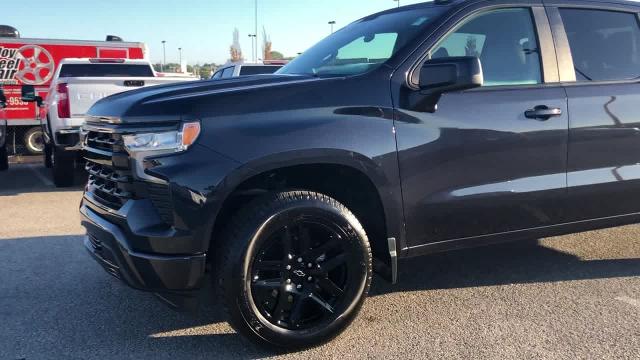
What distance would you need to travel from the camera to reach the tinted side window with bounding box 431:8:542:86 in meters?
3.62

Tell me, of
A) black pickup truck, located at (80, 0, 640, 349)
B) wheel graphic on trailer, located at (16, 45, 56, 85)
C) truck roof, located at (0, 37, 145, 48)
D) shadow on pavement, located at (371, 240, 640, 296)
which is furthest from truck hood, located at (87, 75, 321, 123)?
truck roof, located at (0, 37, 145, 48)

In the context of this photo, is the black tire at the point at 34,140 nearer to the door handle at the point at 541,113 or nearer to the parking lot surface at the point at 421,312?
the parking lot surface at the point at 421,312

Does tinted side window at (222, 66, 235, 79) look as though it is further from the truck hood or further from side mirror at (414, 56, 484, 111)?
side mirror at (414, 56, 484, 111)

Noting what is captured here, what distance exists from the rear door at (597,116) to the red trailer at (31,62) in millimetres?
11947

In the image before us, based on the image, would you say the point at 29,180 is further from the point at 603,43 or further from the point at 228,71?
the point at 603,43

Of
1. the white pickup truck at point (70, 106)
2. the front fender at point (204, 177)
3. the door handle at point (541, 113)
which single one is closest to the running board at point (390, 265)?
the front fender at point (204, 177)

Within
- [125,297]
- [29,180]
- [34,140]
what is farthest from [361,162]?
[34,140]

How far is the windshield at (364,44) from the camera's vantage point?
3.52 m

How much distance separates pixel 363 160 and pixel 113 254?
141cm

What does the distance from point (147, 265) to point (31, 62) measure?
1277 centimetres

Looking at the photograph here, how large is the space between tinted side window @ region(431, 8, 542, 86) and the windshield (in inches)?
9.8

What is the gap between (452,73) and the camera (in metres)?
3.08

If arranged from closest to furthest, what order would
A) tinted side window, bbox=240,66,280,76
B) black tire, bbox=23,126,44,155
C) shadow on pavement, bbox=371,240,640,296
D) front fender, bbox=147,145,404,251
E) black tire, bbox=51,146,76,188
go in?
front fender, bbox=147,145,404,251
shadow on pavement, bbox=371,240,640,296
black tire, bbox=51,146,76,188
tinted side window, bbox=240,66,280,76
black tire, bbox=23,126,44,155

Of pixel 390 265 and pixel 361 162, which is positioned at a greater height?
pixel 361 162
